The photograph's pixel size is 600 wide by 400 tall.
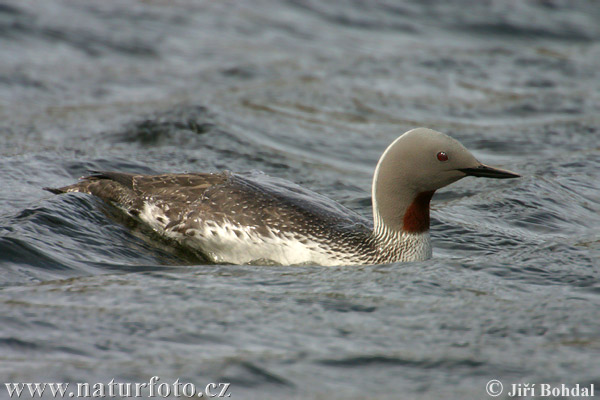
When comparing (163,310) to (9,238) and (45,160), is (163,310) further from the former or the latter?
(45,160)

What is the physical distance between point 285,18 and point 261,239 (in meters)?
10.4

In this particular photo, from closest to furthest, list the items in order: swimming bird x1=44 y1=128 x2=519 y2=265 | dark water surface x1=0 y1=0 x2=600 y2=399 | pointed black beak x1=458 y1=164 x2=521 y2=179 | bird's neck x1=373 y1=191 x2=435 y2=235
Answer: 1. dark water surface x1=0 y1=0 x2=600 y2=399
2. pointed black beak x1=458 y1=164 x2=521 y2=179
3. swimming bird x1=44 y1=128 x2=519 y2=265
4. bird's neck x1=373 y1=191 x2=435 y2=235

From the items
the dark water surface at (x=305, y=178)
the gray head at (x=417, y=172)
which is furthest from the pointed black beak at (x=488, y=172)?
the dark water surface at (x=305, y=178)

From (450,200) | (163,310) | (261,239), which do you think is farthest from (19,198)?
(450,200)

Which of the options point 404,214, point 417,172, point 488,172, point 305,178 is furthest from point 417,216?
point 305,178

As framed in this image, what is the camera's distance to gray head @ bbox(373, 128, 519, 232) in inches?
257

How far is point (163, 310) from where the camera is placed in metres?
5.40

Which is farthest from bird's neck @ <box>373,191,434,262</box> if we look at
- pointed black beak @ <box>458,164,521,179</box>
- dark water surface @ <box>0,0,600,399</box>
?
pointed black beak @ <box>458,164,521,179</box>

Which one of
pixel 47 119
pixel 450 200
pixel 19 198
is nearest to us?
pixel 19 198

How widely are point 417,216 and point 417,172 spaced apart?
394 millimetres

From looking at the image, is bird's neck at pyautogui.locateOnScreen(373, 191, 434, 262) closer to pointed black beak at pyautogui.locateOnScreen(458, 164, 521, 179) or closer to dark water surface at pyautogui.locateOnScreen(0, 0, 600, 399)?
→ dark water surface at pyautogui.locateOnScreen(0, 0, 600, 399)

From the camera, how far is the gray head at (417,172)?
21.4 ft

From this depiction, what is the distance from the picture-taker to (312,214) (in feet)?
22.3

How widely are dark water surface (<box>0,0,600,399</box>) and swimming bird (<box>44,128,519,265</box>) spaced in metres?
0.21
